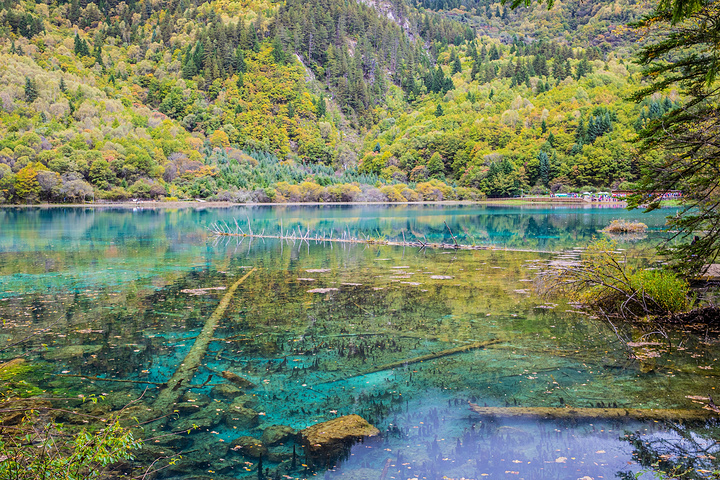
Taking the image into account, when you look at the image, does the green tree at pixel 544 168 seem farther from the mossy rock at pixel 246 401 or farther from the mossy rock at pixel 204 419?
the mossy rock at pixel 204 419

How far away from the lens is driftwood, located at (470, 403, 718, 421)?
5699 mm

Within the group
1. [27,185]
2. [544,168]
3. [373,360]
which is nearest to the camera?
[373,360]

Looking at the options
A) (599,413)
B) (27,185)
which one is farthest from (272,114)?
(599,413)

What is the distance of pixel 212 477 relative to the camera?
4719 millimetres

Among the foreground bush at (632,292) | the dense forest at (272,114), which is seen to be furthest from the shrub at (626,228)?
the dense forest at (272,114)

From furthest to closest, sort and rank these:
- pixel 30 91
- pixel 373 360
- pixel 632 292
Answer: pixel 30 91 < pixel 632 292 < pixel 373 360

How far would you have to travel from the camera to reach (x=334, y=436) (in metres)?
5.39

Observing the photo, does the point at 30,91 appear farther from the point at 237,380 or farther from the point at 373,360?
the point at 373,360

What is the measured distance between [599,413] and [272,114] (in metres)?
155

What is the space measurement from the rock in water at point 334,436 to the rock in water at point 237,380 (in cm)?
159

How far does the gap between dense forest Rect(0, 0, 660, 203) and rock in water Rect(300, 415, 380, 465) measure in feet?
254

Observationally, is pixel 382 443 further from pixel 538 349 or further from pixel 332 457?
pixel 538 349

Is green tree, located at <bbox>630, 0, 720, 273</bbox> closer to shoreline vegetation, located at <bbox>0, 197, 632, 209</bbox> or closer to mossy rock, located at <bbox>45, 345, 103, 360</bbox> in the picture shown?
mossy rock, located at <bbox>45, 345, 103, 360</bbox>

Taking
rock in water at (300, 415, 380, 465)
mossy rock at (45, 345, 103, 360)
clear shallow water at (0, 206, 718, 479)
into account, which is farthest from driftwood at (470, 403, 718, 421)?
mossy rock at (45, 345, 103, 360)
